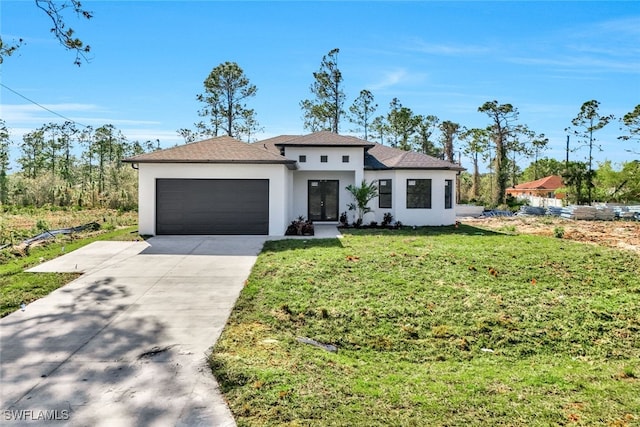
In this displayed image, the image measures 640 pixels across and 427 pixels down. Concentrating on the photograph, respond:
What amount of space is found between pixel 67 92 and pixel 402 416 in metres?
20.1

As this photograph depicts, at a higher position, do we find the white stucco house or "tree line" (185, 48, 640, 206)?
"tree line" (185, 48, 640, 206)

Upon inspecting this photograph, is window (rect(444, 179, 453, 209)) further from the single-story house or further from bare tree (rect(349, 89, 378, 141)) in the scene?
the single-story house

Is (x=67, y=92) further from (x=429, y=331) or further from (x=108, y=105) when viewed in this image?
(x=429, y=331)

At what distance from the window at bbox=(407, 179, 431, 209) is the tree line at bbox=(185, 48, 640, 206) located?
58.5 ft

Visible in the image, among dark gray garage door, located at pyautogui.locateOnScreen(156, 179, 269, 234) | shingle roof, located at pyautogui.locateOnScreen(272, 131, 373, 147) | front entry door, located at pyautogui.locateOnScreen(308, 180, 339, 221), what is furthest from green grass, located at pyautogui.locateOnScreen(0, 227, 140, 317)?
front entry door, located at pyautogui.locateOnScreen(308, 180, 339, 221)

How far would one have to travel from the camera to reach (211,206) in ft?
47.3

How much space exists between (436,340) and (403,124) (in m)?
33.9

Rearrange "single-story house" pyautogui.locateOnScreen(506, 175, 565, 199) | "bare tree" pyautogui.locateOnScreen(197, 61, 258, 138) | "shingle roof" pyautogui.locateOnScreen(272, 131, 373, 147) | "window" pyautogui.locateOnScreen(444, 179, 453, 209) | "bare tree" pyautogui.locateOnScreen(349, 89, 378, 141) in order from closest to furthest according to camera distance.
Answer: "shingle roof" pyautogui.locateOnScreen(272, 131, 373, 147) → "window" pyautogui.locateOnScreen(444, 179, 453, 209) → "bare tree" pyautogui.locateOnScreen(197, 61, 258, 138) → "bare tree" pyautogui.locateOnScreen(349, 89, 378, 141) → "single-story house" pyautogui.locateOnScreen(506, 175, 565, 199)

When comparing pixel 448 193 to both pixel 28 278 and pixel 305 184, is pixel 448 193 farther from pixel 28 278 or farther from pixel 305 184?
pixel 28 278

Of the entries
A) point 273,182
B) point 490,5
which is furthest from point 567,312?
point 273,182

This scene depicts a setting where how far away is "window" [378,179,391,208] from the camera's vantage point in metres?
18.2

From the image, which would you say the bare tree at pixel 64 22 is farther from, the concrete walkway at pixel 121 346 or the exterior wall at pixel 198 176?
the exterior wall at pixel 198 176

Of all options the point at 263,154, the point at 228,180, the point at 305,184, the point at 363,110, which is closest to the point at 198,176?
the point at 228,180

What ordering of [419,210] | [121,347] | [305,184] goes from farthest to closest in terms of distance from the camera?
[305,184], [419,210], [121,347]
